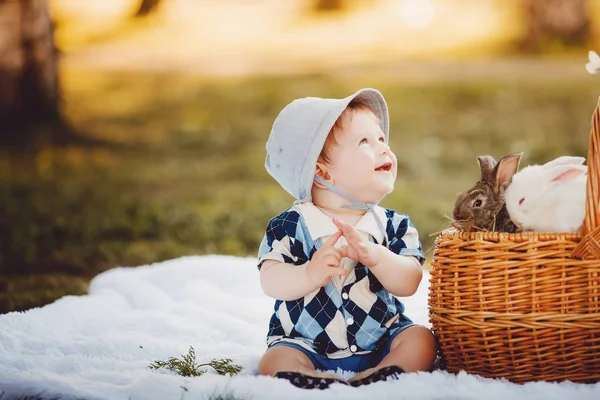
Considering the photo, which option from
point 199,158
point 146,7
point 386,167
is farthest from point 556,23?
→ point 386,167

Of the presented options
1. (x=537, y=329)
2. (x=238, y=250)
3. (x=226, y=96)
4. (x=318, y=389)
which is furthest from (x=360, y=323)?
(x=226, y=96)

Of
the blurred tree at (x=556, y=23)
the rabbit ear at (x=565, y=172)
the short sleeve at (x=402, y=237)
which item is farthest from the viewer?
the blurred tree at (x=556, y=23)

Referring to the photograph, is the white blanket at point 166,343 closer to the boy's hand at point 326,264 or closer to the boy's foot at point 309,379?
the boy's foot at point 309,379

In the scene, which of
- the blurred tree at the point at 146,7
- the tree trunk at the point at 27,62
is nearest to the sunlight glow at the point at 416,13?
the blurred tree at the point at 146,7

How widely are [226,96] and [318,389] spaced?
20.2ft

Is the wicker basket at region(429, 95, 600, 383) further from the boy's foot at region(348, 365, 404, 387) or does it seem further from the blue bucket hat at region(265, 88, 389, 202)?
the blue bucket hat at region(265, 88, 389, 202)

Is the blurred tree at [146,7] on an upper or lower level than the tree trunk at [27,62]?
upper

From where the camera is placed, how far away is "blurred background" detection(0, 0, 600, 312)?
4.70 metres

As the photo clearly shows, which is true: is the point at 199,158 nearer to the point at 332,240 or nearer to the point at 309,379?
the point at 332,240

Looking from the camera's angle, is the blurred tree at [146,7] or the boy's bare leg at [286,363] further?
the blurred tree at [146,7]

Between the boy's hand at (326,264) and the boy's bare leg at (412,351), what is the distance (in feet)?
0.81

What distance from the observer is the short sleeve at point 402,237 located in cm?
207

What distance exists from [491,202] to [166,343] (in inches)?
41.5

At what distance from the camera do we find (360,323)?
201cm
